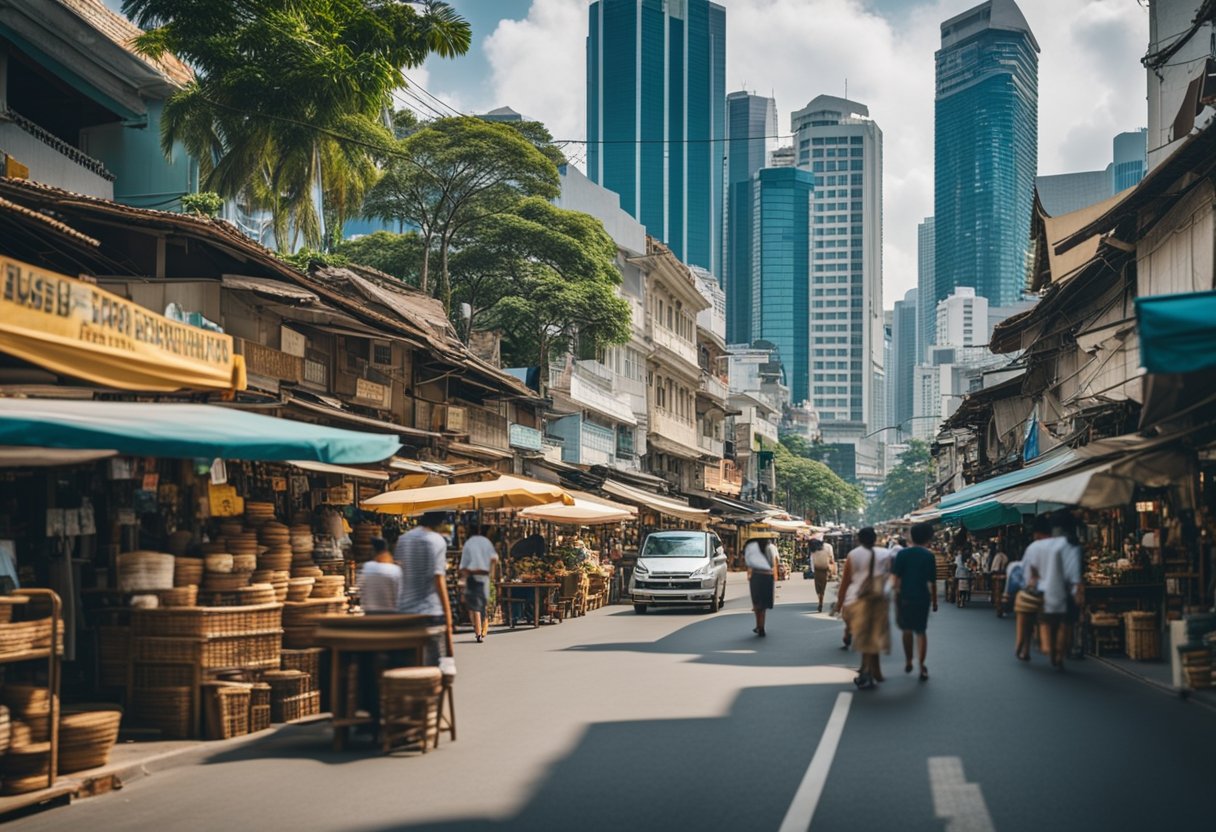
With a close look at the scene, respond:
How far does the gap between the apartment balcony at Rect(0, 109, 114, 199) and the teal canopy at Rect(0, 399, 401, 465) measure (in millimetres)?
12848

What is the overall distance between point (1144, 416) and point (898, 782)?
5.84m

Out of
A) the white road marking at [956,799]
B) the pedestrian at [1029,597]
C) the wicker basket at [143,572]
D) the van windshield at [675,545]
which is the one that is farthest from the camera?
the van windshield at [675,545]

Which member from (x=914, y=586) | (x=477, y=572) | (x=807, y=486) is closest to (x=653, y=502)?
(x=477, y=572)

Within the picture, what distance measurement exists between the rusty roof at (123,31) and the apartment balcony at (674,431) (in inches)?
1155

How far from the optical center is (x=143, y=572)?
34.6 ft

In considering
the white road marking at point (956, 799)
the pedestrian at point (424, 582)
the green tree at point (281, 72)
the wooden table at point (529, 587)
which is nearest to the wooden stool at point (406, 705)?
the pedestrian at point (424, 582)

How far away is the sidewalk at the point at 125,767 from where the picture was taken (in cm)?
765

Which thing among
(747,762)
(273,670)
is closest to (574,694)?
(273,670)

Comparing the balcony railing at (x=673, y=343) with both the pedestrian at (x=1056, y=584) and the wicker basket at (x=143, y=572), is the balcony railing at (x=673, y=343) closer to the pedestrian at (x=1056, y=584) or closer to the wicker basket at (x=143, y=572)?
the pedestrian at (x=1056, y=584)

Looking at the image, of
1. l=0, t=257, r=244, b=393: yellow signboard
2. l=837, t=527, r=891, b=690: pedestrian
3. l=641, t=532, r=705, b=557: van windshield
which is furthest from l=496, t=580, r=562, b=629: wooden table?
l=0, t=257, r=244, b=393: yellow signboard

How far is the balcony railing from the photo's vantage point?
192 ft

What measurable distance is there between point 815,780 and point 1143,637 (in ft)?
34.2

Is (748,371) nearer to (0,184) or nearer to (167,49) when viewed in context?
(167,49)

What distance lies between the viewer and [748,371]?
138 metres
